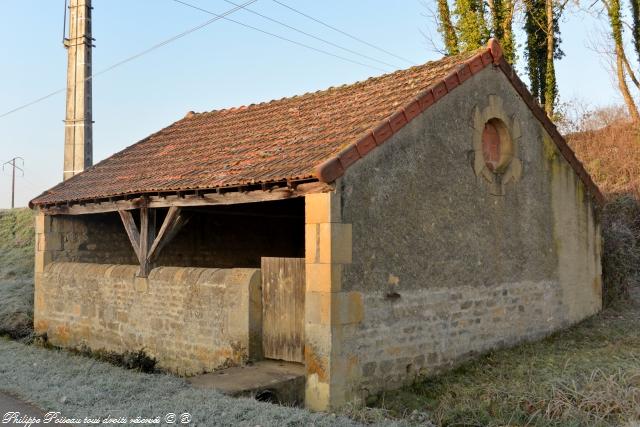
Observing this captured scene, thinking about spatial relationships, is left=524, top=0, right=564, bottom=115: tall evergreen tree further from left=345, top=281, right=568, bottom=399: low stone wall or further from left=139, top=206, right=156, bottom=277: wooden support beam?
left=139, top=206, right=156, bottom=277: wooden support beam

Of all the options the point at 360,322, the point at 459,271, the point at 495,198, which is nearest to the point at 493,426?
the point at 360,322

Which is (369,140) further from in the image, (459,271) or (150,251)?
(150,251)

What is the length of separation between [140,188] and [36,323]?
4346mm

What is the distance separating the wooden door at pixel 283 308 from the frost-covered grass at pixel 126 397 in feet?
4.06

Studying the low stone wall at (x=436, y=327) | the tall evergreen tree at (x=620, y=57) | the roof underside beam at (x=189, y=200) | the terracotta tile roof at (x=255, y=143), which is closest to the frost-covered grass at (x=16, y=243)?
the terracotta tile roof at (x=255, y=143)

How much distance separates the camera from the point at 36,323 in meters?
11.6

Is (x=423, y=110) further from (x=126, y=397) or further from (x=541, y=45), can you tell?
(x=541, y=45)

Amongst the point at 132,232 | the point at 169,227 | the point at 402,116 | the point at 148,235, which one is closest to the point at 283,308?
the point at 169,227

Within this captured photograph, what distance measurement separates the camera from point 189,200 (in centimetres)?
823

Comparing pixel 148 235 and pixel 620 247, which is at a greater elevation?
pixel 148 235

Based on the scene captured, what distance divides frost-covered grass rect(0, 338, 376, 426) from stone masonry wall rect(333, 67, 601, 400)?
1.40m

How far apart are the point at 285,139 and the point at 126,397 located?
13.2 ft

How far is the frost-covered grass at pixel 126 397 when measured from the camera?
215 inches

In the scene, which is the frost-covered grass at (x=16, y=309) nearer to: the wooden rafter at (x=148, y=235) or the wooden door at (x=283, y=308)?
the wooden rafter at (x=148, y=235)
